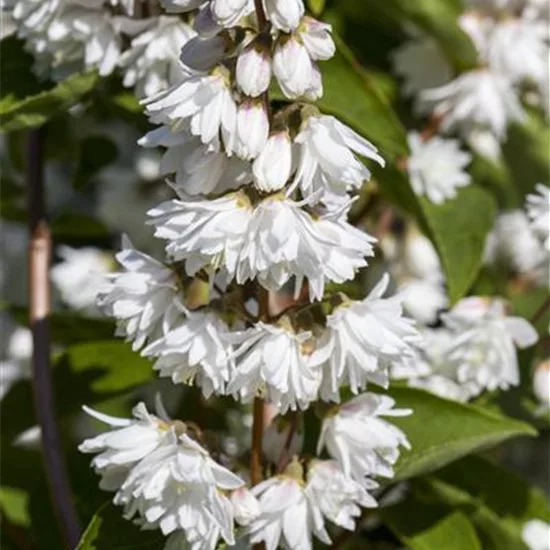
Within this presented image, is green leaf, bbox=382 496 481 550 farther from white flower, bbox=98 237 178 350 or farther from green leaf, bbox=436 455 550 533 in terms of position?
white flower, bbox=98 237 178 350

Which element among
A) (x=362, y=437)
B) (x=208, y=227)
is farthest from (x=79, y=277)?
(x=208, y=227)

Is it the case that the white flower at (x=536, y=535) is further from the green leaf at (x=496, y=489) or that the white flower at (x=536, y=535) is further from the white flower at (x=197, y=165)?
the white flower at (x=197, y=165)

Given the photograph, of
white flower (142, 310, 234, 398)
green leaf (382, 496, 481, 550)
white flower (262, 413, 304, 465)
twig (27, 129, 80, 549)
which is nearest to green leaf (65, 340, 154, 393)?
twig (27, 129, 80, 549)

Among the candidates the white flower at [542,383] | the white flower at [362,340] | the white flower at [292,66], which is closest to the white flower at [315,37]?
the white flower at [292,66]

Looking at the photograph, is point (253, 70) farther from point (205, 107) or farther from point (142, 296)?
point (142, 296)

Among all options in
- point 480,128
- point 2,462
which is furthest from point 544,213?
point 2,462
